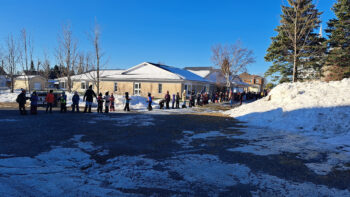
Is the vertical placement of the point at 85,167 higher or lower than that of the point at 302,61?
lower

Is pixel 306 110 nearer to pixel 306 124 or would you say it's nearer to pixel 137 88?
pixel 306 124

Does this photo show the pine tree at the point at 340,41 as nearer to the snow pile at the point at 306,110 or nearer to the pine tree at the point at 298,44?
the pine tree at the point at 298,44

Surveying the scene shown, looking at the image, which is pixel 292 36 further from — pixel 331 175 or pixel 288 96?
pixel 331 175

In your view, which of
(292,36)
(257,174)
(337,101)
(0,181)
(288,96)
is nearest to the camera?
(0,181)

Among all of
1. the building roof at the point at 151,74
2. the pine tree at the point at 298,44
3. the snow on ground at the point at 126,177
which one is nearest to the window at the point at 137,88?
the building roof at the point at 151,74

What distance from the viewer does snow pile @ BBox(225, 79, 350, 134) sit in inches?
381

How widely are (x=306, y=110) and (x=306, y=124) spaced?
4.94 ft

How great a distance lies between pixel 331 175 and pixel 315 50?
24001 mm

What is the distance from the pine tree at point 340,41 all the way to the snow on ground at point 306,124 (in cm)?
1140

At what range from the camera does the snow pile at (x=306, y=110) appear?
381 inches

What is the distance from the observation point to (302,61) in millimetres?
24734

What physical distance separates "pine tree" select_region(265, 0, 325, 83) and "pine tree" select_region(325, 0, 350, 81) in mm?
1199

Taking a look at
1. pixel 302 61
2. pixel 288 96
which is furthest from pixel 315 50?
pixel 288 96

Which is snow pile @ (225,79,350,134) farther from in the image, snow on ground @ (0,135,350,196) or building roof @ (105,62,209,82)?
building roof @ (105,62,209,82)
